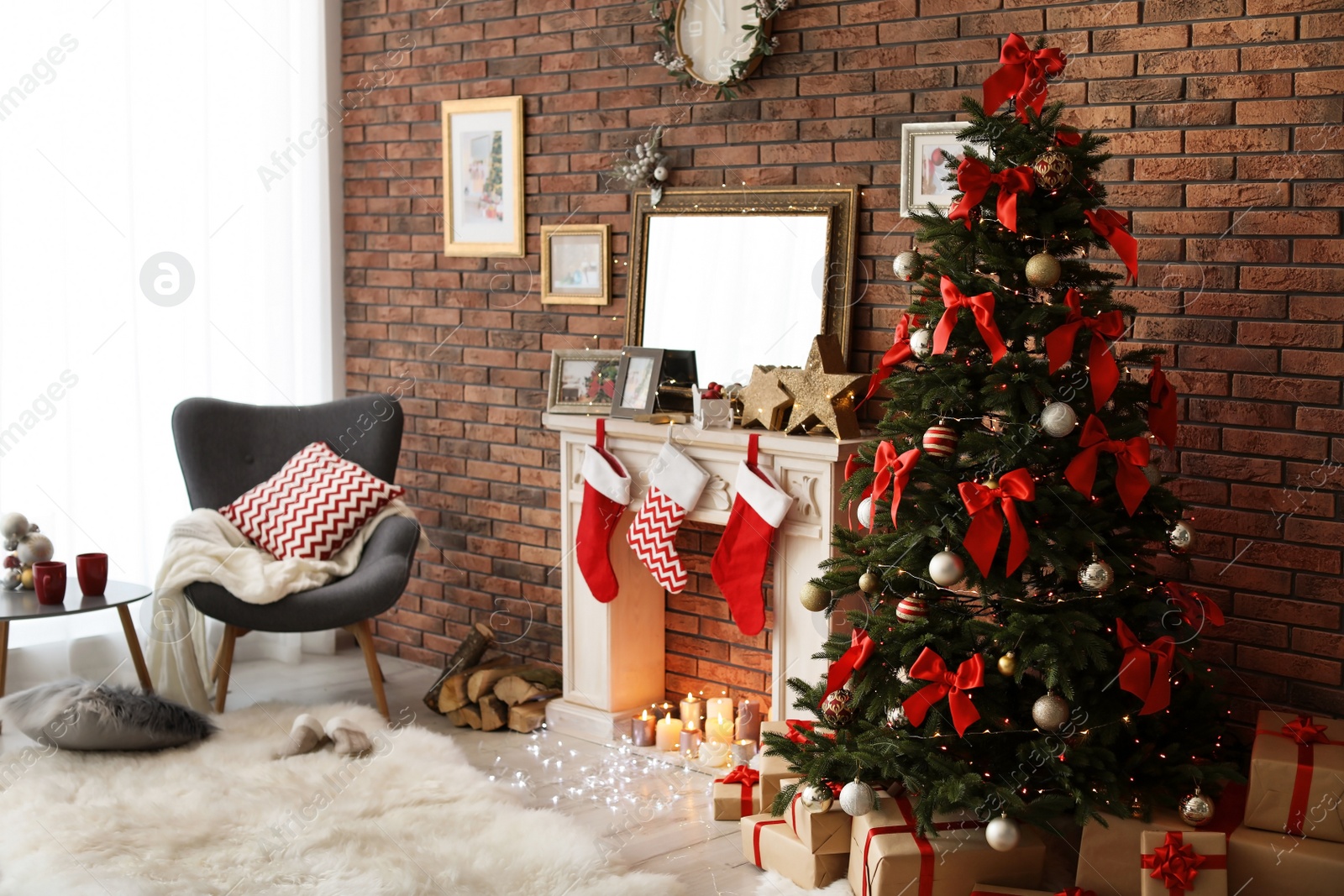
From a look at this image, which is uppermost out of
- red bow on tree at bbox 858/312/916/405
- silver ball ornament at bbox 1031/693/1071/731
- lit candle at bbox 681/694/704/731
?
red bow on tree at bbox 858/312/916/405

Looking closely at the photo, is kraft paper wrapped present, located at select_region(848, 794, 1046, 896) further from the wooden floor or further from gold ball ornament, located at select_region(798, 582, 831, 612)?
gold ball ornament, located at select_region(798, 582, 831, 612)

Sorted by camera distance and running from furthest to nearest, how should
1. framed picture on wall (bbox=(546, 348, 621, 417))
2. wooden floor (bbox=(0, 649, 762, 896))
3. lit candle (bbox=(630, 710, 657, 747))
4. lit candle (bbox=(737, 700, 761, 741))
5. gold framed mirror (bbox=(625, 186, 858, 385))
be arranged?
framed picture on wall (bbox=(546, 348, 621, 417)) < lit candle (bbox=(630, 710, 657, 747)) < lit candle (bbox=(737, 700, 761, 741)) < gold framed mirror (bbox=(625, 186, 858, 385)) < wooden floor (bbox=(0, 649, 762, 896))

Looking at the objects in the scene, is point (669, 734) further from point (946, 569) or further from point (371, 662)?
point (946, 569)

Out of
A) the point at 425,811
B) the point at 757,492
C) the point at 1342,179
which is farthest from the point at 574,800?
the point at 1342,179

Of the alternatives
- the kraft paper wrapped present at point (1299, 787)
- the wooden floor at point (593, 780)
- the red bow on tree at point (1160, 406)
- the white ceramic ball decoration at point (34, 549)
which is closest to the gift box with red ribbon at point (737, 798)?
the wooden floor at point (593, 780)

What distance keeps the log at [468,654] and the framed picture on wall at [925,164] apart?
1.99 meters

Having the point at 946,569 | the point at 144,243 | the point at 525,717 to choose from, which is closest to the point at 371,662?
the point at 525,717

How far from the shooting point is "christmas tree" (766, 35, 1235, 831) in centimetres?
259

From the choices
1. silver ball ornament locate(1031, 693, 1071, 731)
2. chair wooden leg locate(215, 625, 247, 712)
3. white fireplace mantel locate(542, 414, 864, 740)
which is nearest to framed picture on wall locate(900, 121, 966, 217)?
white fireplace mantel locate(542, 414, 864, 740)

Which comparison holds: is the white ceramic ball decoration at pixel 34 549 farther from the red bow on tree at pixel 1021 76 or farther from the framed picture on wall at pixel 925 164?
the red bow on tree at pixel 1021 76

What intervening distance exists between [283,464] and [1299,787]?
322cm

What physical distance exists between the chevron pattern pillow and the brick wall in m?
0.53

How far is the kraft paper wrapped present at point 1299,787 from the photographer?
2492 millimetres

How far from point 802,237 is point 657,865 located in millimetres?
1713
